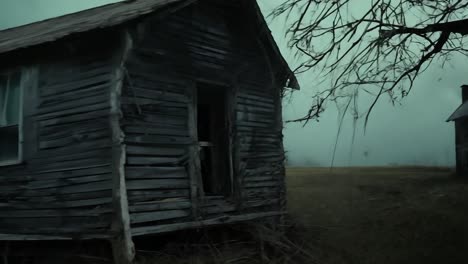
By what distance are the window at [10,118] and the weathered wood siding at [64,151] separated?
28 centimetres

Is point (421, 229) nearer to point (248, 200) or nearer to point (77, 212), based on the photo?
point (248, 200)

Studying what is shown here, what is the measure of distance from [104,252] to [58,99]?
271cm

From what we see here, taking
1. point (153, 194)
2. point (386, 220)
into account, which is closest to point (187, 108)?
point (153, 194)

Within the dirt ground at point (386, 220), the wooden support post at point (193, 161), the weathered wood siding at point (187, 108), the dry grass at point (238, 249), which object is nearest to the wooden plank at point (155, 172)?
the weathered wood siding at point (187, 108)

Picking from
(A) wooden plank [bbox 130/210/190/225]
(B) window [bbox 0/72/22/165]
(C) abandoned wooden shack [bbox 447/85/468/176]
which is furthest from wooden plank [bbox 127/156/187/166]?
(C) abandoned wooden shack [bbox 447/85/468/176]

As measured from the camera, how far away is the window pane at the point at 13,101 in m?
9.42

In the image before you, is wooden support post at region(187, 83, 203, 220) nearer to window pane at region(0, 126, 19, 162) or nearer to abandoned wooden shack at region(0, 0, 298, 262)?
abandoned wooden shack at region(0, 0, 298, 262)

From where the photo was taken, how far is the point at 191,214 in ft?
30.5

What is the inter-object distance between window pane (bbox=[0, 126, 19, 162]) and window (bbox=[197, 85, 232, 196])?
3463mm

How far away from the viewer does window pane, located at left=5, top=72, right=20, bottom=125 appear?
9.42 m

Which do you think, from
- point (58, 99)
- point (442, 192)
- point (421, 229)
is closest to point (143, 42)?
point (58, 99)

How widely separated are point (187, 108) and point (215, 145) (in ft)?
5.43

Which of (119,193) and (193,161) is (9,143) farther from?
(193,161)

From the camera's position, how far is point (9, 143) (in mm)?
9555
